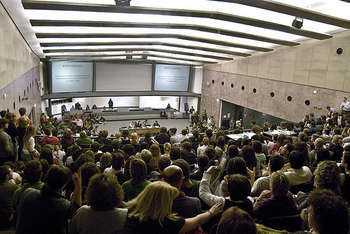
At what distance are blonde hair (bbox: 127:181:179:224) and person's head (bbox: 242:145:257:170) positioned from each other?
2.35 metres

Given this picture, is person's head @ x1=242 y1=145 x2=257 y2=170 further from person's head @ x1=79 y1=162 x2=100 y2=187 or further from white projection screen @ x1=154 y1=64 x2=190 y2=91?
white projection screen @ x1=154 y1=64 x2=190 y2=91

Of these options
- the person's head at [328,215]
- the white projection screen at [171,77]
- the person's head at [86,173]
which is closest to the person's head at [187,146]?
the person's head at [86,173]

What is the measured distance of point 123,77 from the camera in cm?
2109

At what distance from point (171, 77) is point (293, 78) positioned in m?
11.4

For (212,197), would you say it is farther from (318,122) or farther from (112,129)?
(112,129)

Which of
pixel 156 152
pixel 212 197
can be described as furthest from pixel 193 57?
pixel 212 197

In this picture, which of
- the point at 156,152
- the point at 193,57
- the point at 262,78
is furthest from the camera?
the point at 193,57

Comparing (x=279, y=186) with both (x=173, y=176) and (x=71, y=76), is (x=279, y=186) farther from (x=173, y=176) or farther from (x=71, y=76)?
(x=71, y=76)

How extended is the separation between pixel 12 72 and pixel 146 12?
159 inches

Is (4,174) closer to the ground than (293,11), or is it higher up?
closer to the ground

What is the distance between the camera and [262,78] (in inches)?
587

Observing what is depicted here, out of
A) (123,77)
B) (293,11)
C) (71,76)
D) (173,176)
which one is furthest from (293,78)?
(71,76)

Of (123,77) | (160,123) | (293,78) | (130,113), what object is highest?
(293,78)

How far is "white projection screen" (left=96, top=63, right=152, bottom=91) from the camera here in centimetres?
2039
